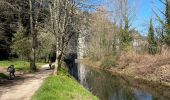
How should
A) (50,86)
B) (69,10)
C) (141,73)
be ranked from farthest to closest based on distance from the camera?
(141,73)
(69,10)
(50,86)

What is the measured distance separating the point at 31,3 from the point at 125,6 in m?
29.5

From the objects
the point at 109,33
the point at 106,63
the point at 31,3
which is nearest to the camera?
the point at 31,3

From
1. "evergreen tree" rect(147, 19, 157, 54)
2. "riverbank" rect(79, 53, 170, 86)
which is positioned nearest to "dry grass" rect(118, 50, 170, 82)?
"riverbank" rect(79, 53, 170, 86)

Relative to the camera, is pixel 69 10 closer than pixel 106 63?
Yes

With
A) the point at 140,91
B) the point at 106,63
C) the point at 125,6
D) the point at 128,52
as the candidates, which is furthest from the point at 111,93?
the point at 125,6

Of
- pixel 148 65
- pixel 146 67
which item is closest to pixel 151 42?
pixel 148 65

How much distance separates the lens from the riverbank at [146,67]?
3409 cm

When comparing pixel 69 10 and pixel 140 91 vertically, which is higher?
pixel 69 10

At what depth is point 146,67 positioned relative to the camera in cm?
3959

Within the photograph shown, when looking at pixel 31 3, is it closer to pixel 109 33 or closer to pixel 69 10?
pixel 69 10

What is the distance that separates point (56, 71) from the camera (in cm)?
2520

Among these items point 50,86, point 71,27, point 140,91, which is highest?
point 71,27

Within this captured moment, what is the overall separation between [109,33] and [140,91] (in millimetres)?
38635

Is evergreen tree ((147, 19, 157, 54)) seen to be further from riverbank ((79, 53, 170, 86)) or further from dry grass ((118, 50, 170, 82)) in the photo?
riverbank ((79, 53, 170, 86))
